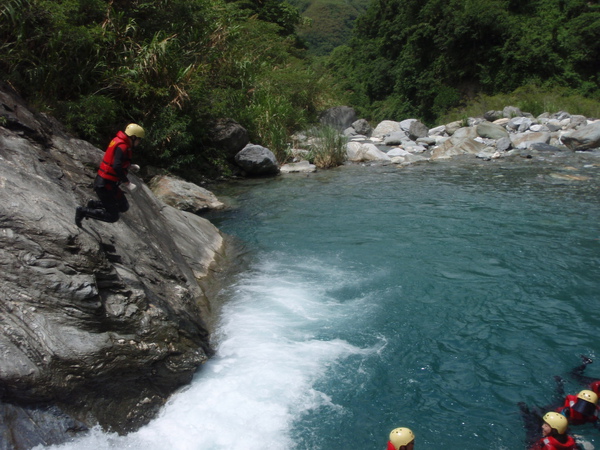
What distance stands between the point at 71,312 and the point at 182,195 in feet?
22.7

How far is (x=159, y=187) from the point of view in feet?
35.4

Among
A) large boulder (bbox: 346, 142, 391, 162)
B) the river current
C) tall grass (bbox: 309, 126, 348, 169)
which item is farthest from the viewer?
large boulder (bbox: 346, 142, 391, 162)

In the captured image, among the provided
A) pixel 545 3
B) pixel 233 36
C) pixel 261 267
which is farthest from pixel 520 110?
pixel 261 267

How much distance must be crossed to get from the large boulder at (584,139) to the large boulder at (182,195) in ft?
44.9

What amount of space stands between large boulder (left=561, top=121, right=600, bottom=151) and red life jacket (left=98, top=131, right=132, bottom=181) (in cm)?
1768

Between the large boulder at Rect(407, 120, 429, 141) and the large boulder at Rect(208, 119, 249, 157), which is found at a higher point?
the large boulder at Rect(208, 119, 249, 157)

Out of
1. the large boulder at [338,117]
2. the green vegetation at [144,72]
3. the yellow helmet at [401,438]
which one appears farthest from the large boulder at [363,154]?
the yellow helmet at [401,438]

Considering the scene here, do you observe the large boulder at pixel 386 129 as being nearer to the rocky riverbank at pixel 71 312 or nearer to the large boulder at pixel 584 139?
the large boulder at pixel 584 139

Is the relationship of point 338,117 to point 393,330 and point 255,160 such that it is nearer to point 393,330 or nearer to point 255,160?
point 255,160

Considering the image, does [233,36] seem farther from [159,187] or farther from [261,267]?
[261,267]

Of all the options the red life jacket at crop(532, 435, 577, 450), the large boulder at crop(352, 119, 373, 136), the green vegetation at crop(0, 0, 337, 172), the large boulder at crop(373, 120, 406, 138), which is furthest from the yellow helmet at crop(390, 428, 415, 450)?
the large boulder at crop(352, 119, 373, 136)

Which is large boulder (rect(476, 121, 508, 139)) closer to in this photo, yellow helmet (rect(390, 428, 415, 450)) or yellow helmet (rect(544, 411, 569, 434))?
yellow helmet (rect(544, 411, 569, 434))

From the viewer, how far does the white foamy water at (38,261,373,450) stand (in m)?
4.27

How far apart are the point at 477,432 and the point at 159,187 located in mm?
8504
